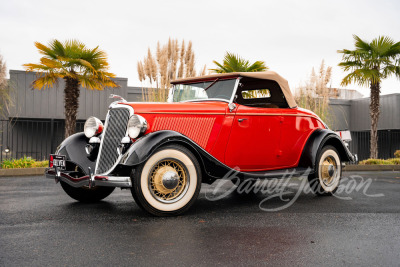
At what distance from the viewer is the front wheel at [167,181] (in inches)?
162

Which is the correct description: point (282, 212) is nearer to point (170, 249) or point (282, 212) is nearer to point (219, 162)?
point (219, 162)

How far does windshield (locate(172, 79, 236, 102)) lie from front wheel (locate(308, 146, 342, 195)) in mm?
1774

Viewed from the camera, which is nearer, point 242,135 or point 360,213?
point 360,213

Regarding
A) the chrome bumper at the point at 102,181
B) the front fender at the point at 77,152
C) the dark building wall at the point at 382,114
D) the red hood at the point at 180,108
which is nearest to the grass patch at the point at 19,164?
the front fender at the point at 77,152

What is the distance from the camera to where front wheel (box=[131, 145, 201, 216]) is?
4121mm

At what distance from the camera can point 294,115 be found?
5785 millimetres

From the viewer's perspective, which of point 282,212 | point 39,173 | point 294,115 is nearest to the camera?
point 282,212

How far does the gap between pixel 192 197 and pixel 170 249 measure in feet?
4.55

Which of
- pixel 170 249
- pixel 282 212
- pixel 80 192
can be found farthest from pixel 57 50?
pixel 170 249

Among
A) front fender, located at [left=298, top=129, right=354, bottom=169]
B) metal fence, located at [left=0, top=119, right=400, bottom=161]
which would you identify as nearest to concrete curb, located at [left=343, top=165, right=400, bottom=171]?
front fender, located at [left=298, top=129, right=354, bottom=169]

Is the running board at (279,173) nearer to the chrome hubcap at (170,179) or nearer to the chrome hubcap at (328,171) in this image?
the chrome hubcap at (328,171)

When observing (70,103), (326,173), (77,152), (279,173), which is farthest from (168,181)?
(70,103)

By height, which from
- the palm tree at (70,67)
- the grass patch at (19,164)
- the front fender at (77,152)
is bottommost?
the grass patch at (19,164)

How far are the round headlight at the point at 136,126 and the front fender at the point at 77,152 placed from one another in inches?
31.9
